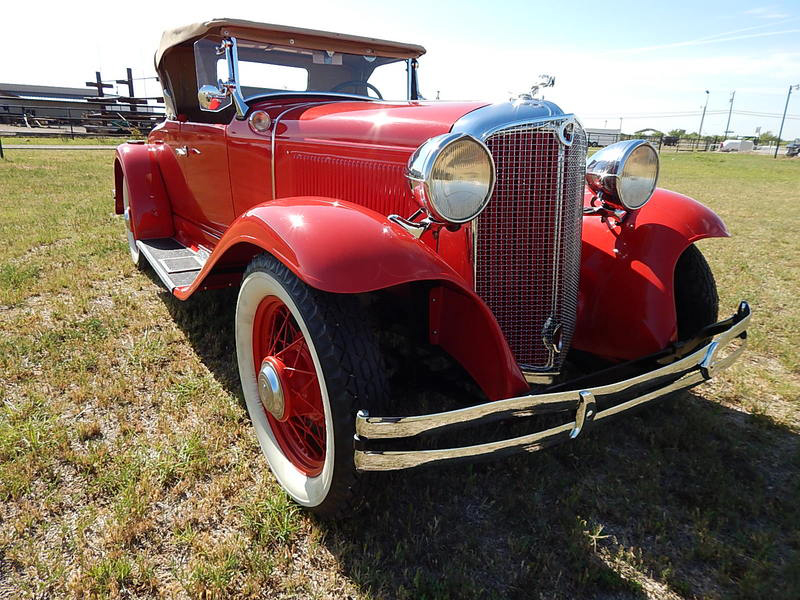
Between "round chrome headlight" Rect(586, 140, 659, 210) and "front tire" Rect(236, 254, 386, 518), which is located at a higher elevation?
"round chrome headlight" Rect(586, 140, 659, 210)

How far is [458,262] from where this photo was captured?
210 cm

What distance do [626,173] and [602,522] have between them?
1.48 meters

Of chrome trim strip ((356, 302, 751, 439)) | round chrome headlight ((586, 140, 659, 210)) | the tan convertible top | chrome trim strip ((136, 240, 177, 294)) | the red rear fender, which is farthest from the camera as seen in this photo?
the red rear fender

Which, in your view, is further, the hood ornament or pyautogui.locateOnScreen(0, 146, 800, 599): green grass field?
the hood ornament

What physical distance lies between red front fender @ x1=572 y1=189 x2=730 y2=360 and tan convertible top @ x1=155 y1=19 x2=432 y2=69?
1.86m

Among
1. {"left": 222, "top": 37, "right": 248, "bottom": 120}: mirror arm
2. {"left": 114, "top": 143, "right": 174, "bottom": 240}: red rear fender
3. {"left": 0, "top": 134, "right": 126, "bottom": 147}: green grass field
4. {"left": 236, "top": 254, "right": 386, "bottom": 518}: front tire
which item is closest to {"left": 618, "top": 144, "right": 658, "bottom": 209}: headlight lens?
{"left": 236, "top": 254, "right": 386, "bottom": 518}: front tire

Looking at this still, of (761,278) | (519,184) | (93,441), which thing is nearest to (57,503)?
(93,441)

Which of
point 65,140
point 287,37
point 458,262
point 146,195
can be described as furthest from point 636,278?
point 65,140

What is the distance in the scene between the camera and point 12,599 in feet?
5.40

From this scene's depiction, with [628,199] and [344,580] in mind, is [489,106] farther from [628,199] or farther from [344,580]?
[344,580]

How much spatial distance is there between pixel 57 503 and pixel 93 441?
1.32 ft

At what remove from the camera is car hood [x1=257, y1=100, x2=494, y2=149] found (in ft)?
6.97

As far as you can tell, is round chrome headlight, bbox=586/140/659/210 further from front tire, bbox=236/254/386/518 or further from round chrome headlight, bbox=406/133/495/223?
front tire, bbox=236/254/386/518

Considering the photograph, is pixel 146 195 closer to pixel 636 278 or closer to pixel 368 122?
pixel 368 122
